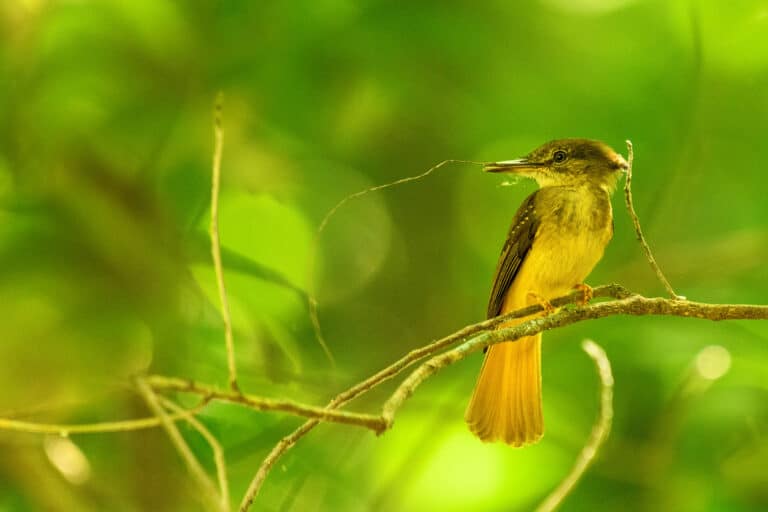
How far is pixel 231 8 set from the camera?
2316 mm

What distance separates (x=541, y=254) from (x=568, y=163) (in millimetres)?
201

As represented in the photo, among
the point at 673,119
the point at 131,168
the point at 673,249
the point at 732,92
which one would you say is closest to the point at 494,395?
the point at 673,249

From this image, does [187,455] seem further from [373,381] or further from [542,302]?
[542,302]

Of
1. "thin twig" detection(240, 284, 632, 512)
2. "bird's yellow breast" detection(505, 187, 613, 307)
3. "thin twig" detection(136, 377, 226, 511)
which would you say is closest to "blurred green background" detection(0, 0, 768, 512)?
"bird's yellow breast" detection(505, 187, 613, 307)

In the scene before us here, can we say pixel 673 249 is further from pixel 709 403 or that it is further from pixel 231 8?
pixel 231 8

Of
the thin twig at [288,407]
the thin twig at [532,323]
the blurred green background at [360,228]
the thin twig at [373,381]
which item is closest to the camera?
the thin twig at [288,407]

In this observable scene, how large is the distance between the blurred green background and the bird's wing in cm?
15

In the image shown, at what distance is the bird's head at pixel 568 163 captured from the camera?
1424mm

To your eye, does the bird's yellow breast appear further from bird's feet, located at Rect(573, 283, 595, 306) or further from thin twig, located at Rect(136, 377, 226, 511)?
thin twig, located at Rect(136, 377, 226, 511)

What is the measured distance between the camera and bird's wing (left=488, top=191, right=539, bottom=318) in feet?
5.06

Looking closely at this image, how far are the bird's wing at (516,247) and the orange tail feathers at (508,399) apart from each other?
0.10 metres

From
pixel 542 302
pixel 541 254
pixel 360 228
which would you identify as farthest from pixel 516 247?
pixel 360 228

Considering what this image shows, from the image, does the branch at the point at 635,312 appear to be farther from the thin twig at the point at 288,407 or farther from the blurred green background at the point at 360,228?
the blurred green background at the point at 360,228

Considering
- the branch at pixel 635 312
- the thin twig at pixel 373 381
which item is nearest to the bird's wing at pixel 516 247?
the thin twig at pixel 373 381
